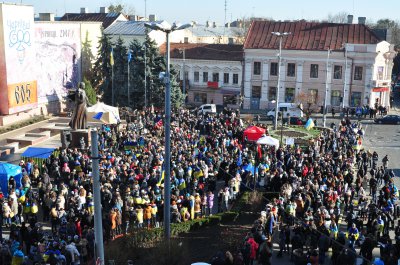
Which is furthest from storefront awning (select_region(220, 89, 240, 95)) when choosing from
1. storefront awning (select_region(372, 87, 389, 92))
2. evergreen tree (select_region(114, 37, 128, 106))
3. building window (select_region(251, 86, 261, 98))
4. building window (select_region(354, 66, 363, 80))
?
storefront awning (select_region(372, 87, 389, 92))

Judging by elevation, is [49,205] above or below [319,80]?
below

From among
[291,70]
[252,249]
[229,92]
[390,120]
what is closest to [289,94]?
[291,70]

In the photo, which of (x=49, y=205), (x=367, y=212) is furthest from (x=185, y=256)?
(x=367, y=212)

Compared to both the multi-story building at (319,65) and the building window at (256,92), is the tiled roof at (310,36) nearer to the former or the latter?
the multi-story building at (319,65)

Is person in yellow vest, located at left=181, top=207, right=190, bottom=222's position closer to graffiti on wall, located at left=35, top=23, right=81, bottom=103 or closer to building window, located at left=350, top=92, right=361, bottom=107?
graffiti on wall, located at left=35, top=23, right=81, bottom=103

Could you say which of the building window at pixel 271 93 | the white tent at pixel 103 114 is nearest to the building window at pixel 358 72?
the building window at pixel 271 93

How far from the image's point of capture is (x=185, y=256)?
15.6 metres

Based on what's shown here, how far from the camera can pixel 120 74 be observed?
156 ft

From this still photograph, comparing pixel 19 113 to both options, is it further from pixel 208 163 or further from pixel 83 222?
pixel 83 222

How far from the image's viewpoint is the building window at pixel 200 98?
57375 millimetres

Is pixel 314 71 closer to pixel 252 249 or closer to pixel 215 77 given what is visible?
pixel 215 77

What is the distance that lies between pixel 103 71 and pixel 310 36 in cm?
2125

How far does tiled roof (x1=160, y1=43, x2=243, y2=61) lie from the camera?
184 ft

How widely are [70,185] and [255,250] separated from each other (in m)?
8.99
